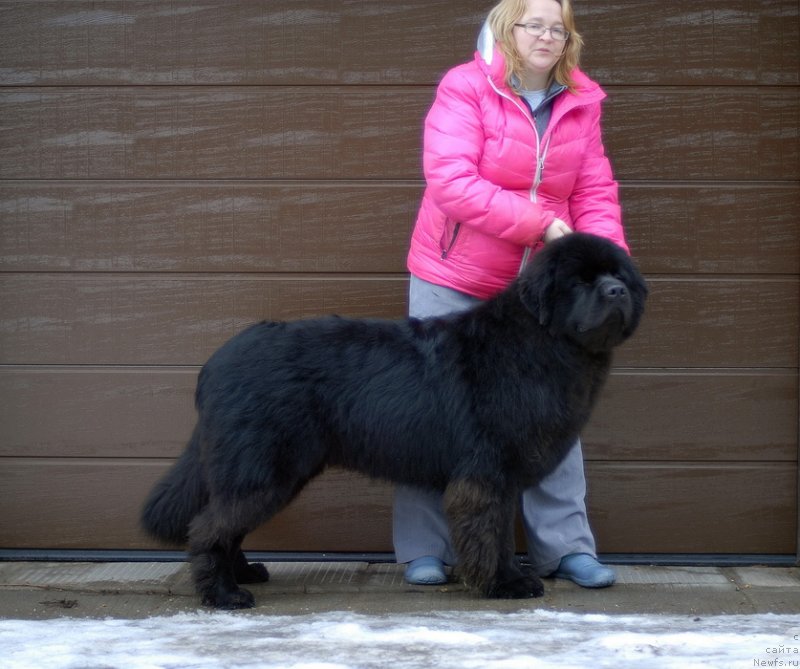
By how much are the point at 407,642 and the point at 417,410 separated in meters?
0.82

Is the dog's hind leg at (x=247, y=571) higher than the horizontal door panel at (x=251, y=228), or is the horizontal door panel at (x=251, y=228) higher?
the horizontal door panel at (x=251, y=228)

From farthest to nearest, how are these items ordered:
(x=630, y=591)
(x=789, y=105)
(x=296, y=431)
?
(x=789, y=105)
(x=630, y=591)
(x=296, y=431)

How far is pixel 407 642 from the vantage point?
3641 millimetres

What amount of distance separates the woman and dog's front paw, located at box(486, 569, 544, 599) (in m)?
0.28

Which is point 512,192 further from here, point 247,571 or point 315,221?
point 247,571

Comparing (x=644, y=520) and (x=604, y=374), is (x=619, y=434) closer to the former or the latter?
(x=644, y=520)

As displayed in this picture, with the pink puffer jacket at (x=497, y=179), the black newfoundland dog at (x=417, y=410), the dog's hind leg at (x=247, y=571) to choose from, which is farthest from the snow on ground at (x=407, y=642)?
the pink puffer jacket at (x=497, y=179)

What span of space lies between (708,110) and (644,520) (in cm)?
170

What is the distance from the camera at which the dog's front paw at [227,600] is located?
4.07 metres

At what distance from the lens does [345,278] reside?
189 inches

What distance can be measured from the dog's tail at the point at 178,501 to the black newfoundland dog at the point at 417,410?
2.6 inches

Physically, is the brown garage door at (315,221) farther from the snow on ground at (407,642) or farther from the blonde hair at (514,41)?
the snow on ground at (407,642)

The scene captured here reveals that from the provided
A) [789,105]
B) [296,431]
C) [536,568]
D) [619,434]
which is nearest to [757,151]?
[789,105]

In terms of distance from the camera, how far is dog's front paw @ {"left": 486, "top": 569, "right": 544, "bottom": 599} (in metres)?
4.15
